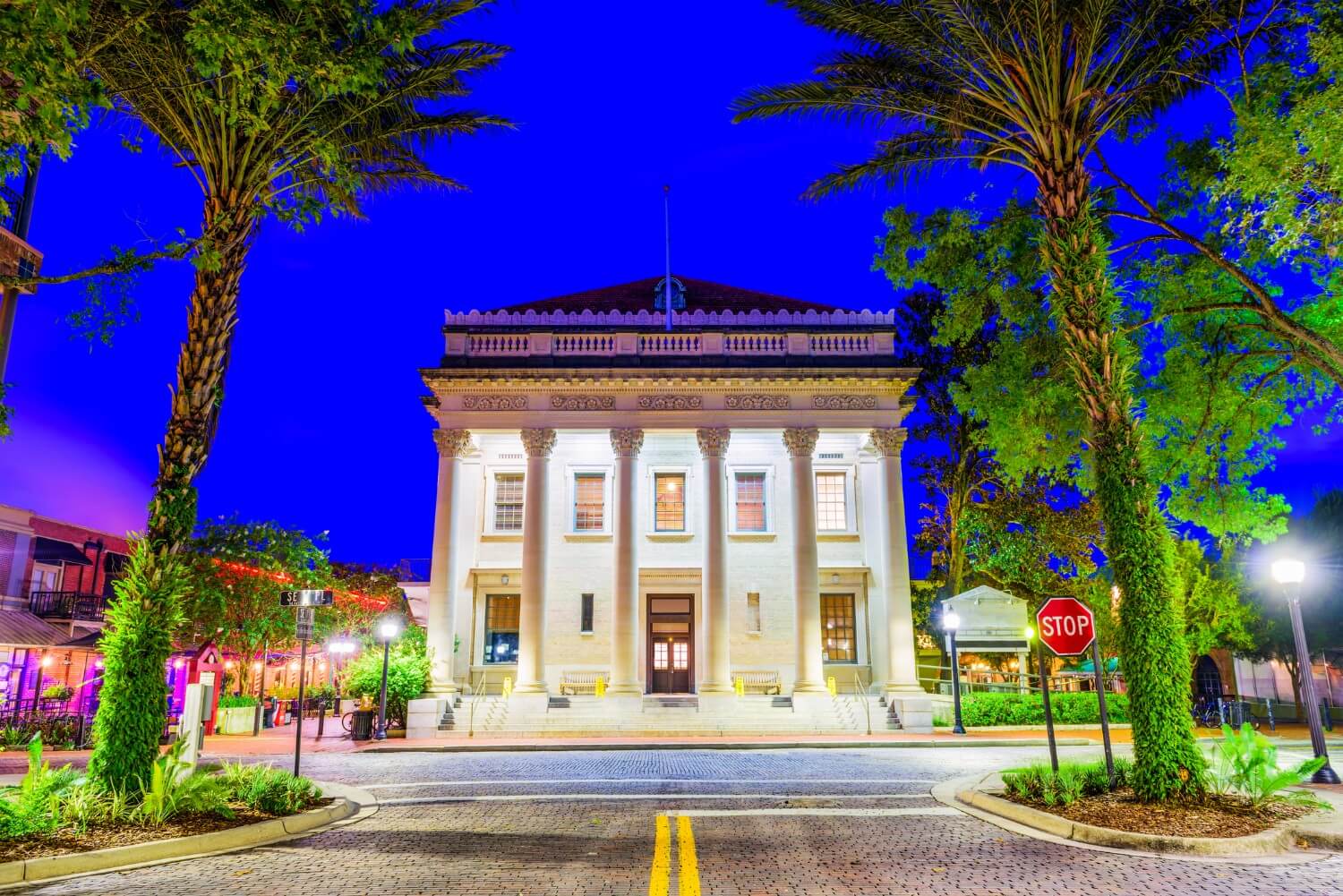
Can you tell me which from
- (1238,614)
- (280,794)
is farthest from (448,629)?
(1238,614)

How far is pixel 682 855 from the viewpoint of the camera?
26.5 ft

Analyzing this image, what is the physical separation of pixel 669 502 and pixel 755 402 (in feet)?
16.6

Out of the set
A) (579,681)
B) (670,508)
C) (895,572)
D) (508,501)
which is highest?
(508,501)

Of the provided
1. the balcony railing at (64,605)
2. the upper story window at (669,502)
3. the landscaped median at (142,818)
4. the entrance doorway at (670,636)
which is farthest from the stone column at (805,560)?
the balcony railing at (64,605)

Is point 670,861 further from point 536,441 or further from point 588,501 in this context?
point 588,501

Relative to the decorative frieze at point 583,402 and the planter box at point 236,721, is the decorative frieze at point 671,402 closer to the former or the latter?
the decorative frieze at point 583,402

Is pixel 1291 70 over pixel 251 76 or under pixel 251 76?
over

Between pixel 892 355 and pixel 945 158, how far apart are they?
13551 millimetres

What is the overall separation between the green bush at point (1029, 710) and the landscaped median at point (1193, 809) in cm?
1357

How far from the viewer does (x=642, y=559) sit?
30078mm

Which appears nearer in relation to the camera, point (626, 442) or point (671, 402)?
point (626, 442)

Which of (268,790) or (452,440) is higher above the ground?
(452,440)

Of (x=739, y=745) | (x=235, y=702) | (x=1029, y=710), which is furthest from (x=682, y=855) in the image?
(x=235, y=702)

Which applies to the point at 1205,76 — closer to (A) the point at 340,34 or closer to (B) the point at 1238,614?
(A) the point at 340,34
